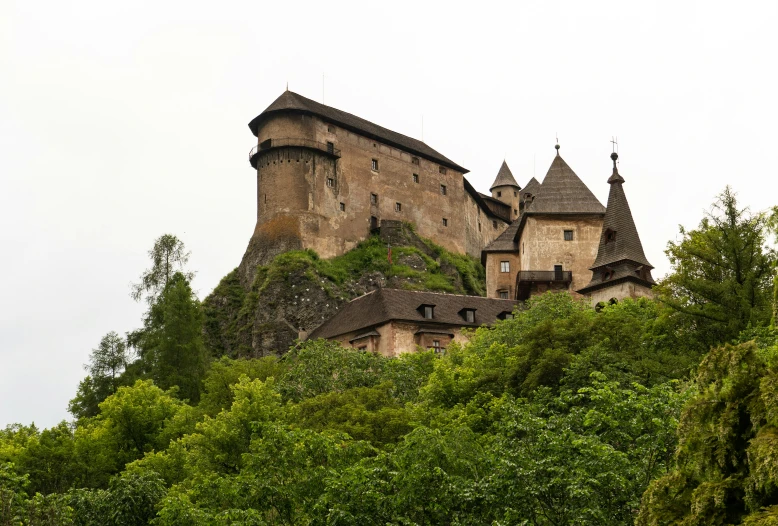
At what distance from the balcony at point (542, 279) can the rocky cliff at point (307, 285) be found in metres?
13.9

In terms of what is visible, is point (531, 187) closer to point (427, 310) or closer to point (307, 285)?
point (307, 285)

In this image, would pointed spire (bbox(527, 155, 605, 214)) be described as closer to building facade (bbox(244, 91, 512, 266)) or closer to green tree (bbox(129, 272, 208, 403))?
building facade (bbox(244, 91, 512, 266))

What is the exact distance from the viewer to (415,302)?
65.6 m

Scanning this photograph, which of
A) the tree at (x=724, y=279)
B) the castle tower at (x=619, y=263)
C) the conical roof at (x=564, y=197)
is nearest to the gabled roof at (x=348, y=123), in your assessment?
the conical roof at (x=564, y=197)

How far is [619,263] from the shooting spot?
6425 cm

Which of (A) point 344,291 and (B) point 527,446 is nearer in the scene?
(B) point 527,446

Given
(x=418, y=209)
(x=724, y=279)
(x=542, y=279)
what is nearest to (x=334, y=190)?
(x=418, y=209)

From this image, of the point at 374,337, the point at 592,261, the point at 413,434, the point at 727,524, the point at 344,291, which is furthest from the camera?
the point at 344,291

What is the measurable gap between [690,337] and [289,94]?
5789 centimetres

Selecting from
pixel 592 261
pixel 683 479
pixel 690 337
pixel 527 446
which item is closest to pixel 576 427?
pixel 527 446

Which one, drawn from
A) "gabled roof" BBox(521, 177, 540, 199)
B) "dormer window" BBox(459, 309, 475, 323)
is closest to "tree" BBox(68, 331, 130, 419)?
"dormer window" BBox(459, 309, 475, 323)

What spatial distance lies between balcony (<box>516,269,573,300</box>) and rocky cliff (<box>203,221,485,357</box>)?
13.9 m

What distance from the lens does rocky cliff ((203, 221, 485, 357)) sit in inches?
3179

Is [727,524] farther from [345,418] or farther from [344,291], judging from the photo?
[344,291]
